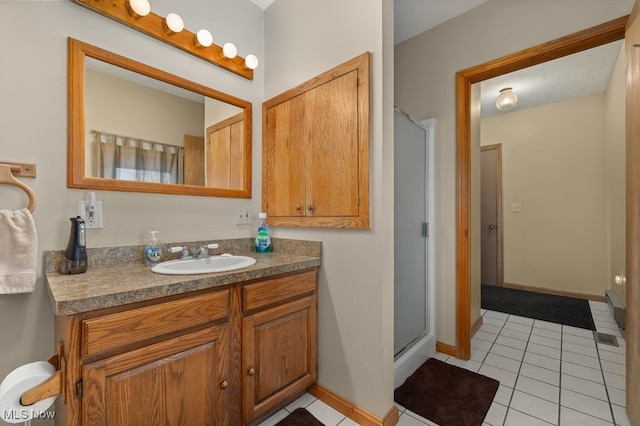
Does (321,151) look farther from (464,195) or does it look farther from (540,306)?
(540,306)

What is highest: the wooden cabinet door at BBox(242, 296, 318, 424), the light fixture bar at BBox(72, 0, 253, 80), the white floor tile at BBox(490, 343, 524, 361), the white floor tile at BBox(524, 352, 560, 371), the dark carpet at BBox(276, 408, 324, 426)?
the light fixture bar at BBox(72, 0, 253, 80)

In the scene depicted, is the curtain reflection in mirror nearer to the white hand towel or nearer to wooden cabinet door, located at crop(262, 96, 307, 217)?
the white hand towel

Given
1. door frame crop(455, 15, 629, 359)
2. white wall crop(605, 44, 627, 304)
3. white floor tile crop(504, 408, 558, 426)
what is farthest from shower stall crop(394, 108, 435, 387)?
white wall crop(605, 44, 627, 304)

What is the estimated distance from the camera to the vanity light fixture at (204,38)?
1618 millimetres

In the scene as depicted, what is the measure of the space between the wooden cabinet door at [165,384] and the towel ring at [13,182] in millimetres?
750

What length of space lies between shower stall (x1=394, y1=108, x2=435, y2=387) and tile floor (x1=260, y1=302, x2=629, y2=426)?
0.29 metres

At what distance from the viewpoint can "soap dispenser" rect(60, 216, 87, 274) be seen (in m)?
1.18

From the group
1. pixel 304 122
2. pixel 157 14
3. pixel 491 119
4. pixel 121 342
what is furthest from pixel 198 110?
pixel 491 119

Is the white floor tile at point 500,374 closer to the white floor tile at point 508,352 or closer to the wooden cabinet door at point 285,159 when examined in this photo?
the white floor tile at point 508,352

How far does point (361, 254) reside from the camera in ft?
4.81

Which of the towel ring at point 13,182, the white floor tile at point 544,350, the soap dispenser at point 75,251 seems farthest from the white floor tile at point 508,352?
the towel ring at point 13,182

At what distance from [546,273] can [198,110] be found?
4.54 metres

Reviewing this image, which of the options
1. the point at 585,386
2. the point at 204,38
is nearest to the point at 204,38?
the point at 204,38

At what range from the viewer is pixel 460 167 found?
2.12m
